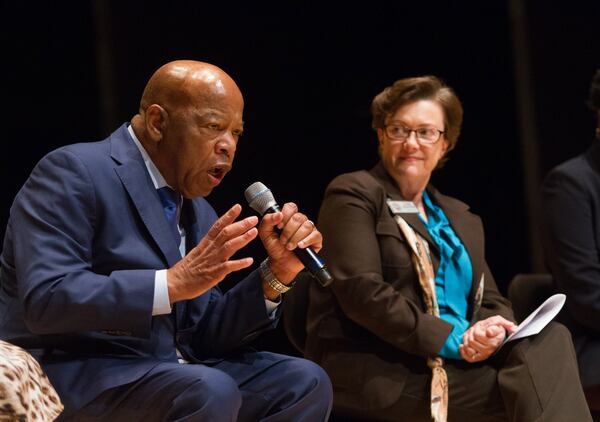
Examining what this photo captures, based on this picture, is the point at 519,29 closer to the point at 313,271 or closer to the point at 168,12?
the point at 168,12

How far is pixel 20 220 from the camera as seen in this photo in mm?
2264

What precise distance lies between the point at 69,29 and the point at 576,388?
2456 millimetres

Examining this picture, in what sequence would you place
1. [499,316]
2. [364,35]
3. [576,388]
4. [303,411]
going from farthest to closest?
[364,35] → [499,316] → [576,388] → [303,411]

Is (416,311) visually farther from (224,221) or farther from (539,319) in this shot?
(224,221)

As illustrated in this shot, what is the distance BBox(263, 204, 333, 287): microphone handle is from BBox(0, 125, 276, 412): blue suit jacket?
25cm

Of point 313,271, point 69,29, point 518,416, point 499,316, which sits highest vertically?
point 69,29

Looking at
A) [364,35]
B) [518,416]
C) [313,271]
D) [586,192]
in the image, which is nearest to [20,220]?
[313,271]

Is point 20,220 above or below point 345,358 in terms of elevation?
above

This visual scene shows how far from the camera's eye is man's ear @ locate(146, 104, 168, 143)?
8.05ft

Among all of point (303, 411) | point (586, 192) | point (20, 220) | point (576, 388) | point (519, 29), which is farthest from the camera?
point (519, 29)

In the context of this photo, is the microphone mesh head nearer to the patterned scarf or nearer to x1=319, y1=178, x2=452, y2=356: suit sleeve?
x1=319, y1=178, x2=452, y2=356: suit sleeve

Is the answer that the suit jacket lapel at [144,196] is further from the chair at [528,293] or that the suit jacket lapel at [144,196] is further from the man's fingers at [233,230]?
the chair at [528,293]

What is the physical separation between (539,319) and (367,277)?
1.74ft

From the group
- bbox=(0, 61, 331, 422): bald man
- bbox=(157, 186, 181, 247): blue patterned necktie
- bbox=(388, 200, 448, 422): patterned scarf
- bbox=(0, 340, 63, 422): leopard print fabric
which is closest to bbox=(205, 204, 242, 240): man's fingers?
bbox=(0, 61, 331, 422): bald man
